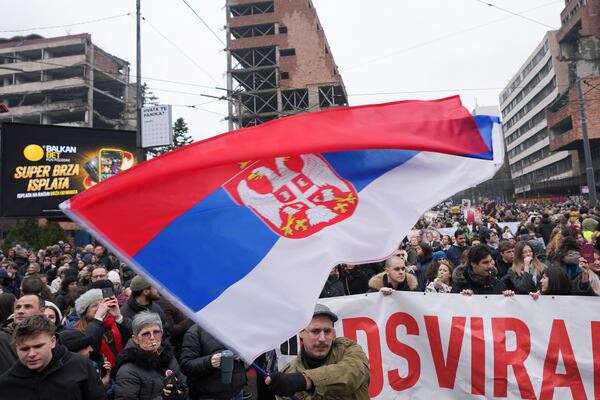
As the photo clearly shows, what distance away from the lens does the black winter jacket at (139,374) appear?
3.69m

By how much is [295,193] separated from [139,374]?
199 centimetres

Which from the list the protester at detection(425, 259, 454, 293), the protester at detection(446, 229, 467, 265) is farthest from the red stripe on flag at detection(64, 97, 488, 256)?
the protester at detection(446, 229, 467, 265)

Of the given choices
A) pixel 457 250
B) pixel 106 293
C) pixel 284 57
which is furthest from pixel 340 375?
pixel 284 57

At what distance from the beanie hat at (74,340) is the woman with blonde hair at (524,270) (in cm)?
413

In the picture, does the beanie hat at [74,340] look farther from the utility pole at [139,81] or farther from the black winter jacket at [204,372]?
the utility pole at [139,81]

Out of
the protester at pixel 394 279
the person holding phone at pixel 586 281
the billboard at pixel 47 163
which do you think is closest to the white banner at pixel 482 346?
the protester at pixel 394 279

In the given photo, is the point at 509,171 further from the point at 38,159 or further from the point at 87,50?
the point at 38,159

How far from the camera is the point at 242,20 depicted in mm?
55531

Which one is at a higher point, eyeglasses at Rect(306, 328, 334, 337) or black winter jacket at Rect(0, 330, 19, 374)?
eyeglasses at Rect(306, 328, 334, 337)

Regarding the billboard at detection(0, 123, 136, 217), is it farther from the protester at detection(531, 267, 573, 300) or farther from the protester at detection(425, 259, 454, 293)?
the protester at detection(531, 267, 573, 300)

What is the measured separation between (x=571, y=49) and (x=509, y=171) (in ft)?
149

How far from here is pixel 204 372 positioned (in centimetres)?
418

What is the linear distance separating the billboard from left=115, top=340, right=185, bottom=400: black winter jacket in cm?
1637

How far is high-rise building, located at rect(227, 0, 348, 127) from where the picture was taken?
2144 inches
